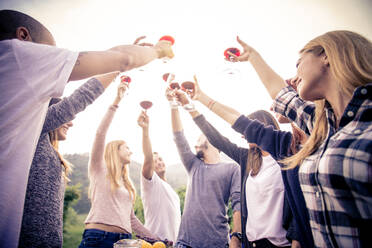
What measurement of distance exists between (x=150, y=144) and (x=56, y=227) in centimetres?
212

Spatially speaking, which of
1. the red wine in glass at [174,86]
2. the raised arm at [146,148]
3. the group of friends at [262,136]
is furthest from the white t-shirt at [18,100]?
the raised arm at [146,148]

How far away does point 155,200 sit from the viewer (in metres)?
3.17

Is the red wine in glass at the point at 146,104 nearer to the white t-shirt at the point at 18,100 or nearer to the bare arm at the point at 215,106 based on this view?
the bare arm at the point at 215,106

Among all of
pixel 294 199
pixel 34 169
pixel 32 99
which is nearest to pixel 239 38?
pixel 294 199

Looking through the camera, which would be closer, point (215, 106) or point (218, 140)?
point (215, 106)

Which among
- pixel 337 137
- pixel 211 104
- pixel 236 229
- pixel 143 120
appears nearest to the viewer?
pixel 337 137

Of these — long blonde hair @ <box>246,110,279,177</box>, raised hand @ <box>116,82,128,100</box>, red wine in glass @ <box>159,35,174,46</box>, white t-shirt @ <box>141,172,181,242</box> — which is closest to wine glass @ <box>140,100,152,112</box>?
raised hand @ <box>116,82,128,100</box>

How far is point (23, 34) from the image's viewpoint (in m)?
1.03

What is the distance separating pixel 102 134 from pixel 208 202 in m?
1.69

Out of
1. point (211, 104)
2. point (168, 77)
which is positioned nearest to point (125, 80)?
point (168, 77)

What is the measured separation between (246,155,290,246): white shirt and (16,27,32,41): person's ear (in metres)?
2.19

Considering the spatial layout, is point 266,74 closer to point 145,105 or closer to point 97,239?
point 145,105

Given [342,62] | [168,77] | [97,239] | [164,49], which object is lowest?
[97,239]

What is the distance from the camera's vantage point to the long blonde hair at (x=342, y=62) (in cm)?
99
